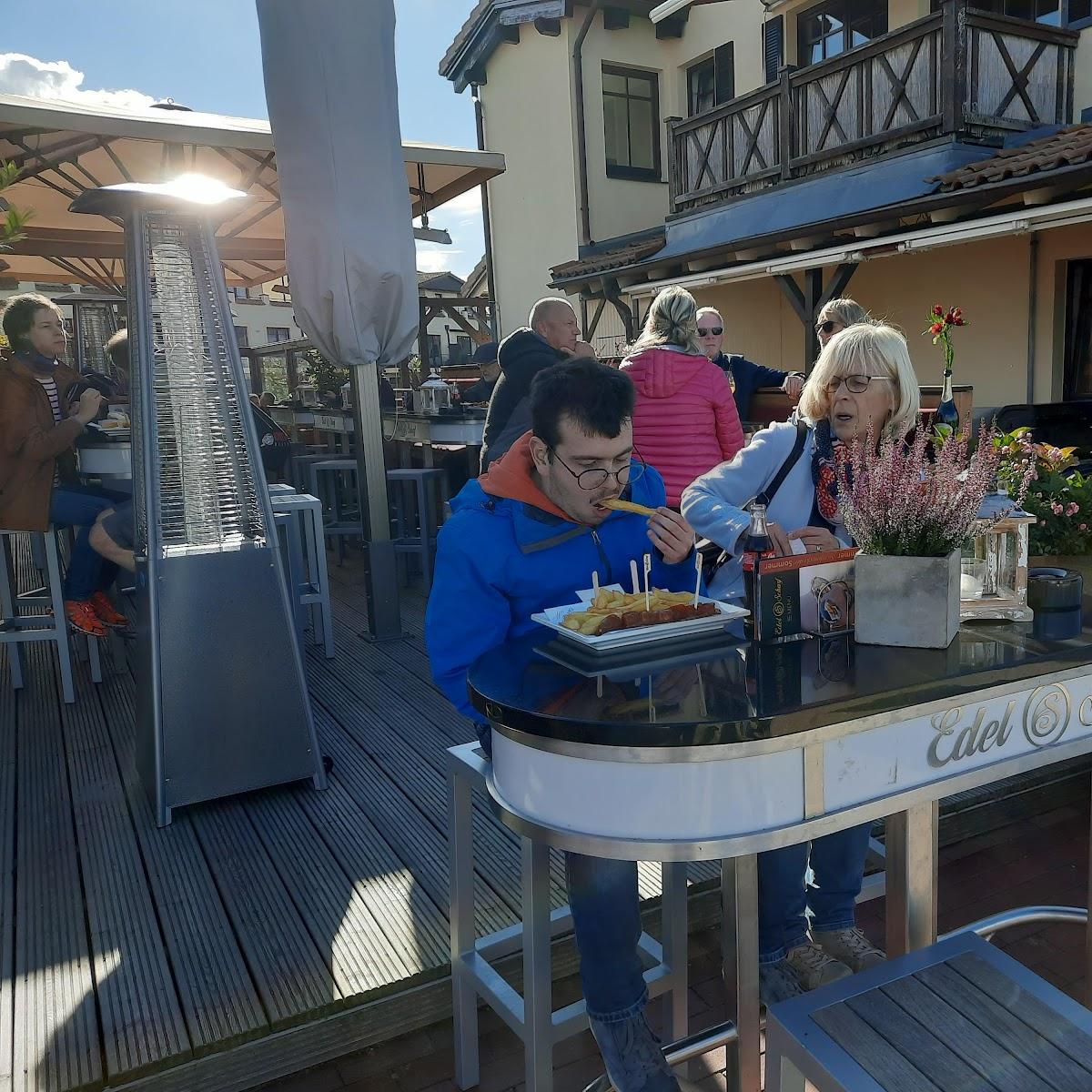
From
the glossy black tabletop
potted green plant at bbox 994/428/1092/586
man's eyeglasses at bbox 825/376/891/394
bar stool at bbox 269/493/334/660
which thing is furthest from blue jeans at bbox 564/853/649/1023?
bar stool at bbox 269/493/334/660

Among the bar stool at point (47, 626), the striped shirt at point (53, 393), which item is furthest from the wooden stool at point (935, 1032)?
the striped shirt at point (53, 393)

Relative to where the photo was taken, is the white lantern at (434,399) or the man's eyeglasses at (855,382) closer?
the man's eyeglasses at (855,382)

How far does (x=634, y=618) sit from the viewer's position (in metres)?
1.73

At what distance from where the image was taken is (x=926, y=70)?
8734 millimetres

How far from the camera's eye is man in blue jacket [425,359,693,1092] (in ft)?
6.11

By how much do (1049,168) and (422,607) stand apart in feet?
17.1

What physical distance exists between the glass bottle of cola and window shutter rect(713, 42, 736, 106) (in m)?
12.6

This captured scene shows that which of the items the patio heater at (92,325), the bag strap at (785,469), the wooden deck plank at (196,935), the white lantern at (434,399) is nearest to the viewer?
the wooden deck plank at (196,935)

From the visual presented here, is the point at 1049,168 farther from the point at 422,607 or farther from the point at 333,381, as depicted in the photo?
the point at 333,381

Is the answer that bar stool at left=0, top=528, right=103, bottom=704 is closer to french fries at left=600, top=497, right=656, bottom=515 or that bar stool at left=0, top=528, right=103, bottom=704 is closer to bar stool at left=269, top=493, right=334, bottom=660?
bar stool at left=269, top=493, right=334, bottom=660

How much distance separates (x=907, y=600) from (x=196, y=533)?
222 centimetres

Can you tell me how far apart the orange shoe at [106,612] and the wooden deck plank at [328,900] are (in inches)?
70.1

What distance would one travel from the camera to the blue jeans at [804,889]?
2.15m

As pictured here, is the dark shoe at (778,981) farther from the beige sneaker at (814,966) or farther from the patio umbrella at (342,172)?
the patio umbrella at (342,172)
